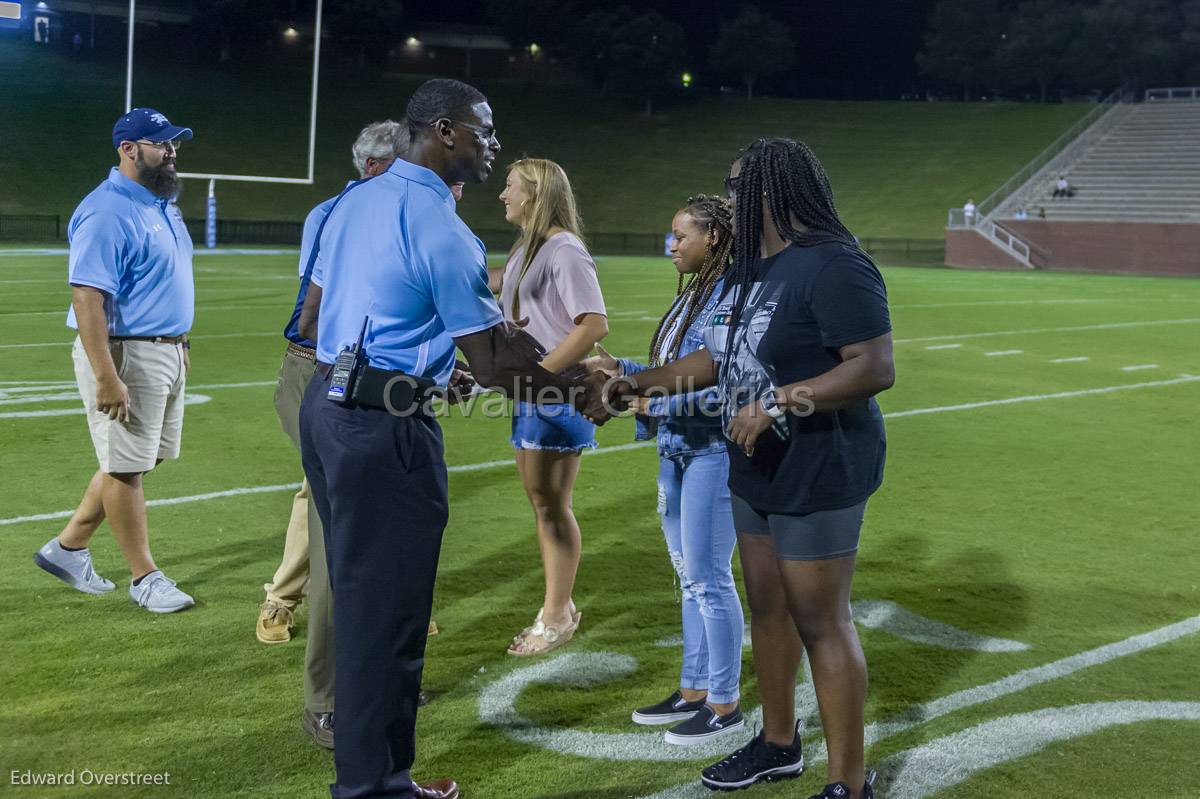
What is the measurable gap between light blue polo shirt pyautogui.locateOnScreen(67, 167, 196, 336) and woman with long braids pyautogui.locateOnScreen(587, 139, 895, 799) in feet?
9.05

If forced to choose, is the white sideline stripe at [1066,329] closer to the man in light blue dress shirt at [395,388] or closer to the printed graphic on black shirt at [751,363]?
the printed graphic on black shirt at [751,363]

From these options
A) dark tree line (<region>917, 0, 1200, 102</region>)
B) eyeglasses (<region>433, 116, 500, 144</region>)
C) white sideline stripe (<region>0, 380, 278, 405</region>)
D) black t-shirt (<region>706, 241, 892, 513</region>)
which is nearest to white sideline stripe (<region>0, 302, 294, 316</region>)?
white sideline stripe (<region>0, 380, 278, 405</region>)

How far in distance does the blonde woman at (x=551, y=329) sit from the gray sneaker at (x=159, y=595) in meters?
1.47

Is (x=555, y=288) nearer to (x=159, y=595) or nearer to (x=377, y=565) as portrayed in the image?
(x=377, y=565)

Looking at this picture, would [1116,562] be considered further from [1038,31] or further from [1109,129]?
[1038,31]

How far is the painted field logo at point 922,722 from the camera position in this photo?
3.83 meters

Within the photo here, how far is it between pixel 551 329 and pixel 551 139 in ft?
188

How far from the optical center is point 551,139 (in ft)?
199

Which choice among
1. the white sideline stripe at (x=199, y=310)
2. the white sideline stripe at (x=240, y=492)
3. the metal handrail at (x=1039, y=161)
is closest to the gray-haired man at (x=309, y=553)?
the white sideline stripe at (x=240, y=492)

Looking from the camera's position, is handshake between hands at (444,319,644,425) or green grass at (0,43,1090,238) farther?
green grass at (0,43,1090,238)

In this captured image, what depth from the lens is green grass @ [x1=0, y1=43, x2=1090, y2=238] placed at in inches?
1964

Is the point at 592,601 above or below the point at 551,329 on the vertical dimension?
below

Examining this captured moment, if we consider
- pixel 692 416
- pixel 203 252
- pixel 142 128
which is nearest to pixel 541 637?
pixel 692 416
